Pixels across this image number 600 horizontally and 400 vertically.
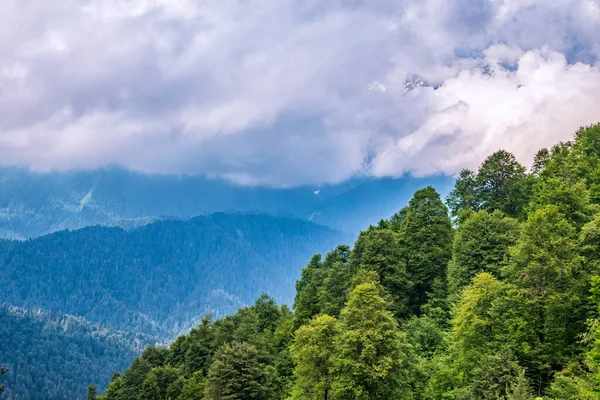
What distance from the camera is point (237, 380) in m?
61.6

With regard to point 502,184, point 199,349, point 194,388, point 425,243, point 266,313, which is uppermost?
point 502,184

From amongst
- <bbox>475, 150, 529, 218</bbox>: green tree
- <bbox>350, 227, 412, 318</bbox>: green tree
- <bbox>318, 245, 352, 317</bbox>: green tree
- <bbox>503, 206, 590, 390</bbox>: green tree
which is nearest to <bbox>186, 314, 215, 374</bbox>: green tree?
<bbox>318, 245, 352, 317</bbox>: green tree

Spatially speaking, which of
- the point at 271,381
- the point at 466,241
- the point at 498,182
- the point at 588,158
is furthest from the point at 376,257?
the point at 588,158

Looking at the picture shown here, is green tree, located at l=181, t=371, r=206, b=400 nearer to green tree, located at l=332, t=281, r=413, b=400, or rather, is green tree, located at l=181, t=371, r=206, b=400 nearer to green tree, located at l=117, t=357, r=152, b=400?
green tree, located at l=117, t=357, r=152, b=400

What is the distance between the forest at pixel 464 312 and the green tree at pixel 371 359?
0.13 metres

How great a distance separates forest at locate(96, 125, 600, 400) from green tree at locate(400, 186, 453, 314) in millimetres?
189

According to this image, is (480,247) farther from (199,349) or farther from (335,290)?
(199,349)

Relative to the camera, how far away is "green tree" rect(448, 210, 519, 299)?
5588 cm

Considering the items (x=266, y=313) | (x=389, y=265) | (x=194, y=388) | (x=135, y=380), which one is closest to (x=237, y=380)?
(x=194, y=388)

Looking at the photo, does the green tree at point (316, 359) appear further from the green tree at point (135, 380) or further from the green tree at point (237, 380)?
the green tree at point (135, 380)

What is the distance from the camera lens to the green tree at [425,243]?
7138cm

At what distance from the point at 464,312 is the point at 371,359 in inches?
404

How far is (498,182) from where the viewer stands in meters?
81.9

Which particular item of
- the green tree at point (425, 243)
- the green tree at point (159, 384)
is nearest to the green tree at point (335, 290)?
the green tree at point (425, 243)
